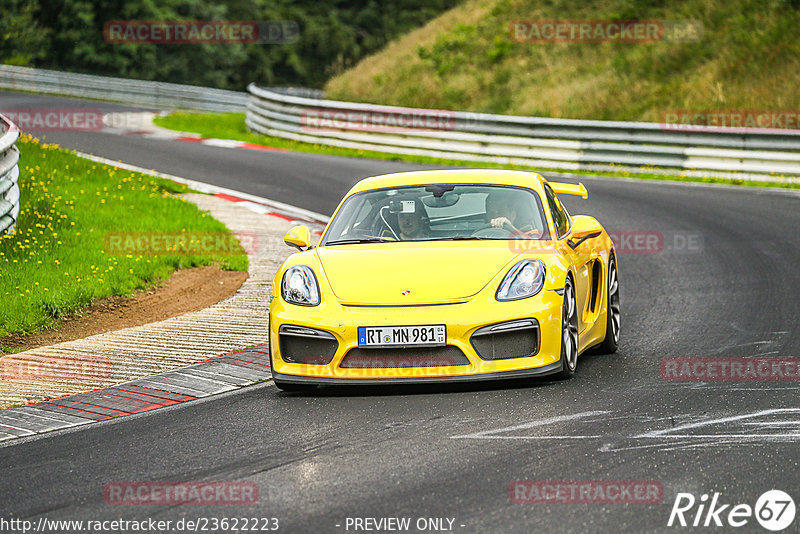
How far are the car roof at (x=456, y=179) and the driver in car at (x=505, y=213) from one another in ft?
0.52

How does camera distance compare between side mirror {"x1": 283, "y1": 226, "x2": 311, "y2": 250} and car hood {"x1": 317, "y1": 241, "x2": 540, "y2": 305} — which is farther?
side mirror {"x1": 283, "y1": 226, "x2": 311, "y2": 250}

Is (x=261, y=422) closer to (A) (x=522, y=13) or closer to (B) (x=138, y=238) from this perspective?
(B) (x=138, y=238)

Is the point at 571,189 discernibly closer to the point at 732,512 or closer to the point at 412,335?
the point at 412,335

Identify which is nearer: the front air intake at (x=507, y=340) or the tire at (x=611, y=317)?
the front air intake at (x=507, y=340)

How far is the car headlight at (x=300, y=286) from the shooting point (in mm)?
7328

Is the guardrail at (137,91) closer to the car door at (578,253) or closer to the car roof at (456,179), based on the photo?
the car roof at (456,179)

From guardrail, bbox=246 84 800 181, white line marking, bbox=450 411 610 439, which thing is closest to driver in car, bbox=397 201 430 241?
white line marking, bbox=450 411 610 439

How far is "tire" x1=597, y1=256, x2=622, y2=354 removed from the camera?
27.8ft

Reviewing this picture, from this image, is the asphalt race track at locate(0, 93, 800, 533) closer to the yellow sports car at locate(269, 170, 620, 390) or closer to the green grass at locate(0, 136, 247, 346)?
the yellow sports car at locate(269, 170, 620, 390)

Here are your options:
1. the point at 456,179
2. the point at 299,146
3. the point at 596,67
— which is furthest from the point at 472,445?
the point at 596,67

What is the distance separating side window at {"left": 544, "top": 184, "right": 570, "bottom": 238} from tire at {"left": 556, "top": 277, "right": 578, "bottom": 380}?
0.77 m

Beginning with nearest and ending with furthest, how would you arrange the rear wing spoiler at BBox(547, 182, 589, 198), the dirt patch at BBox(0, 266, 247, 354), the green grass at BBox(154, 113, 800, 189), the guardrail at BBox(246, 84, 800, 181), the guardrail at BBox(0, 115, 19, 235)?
1. the rear wing spoiler at BBox(547, 182, 589, 198)
2. the dirt patch at BBox(0, 266, 247, 354)
3. the guardrail at BBox(0, 115, 19, 235)
4. the guardrail at BBox(246, 84, 800, 181)
5. the green grass at BBox(154, 113, 800, 189)

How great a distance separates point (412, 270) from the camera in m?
7.35

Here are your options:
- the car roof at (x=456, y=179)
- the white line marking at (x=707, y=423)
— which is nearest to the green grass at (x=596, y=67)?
the car roof at (x=456, y=179)
